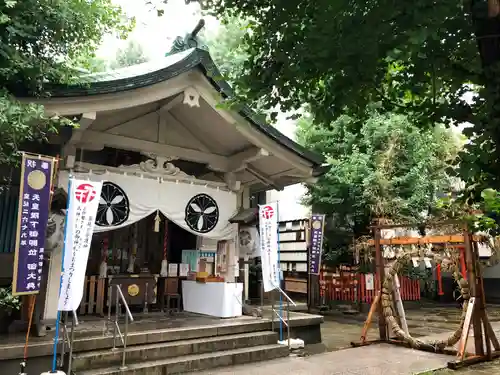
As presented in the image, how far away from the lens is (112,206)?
849 cm

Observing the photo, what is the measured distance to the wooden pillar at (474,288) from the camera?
8.09 meters

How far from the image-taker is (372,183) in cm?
1541

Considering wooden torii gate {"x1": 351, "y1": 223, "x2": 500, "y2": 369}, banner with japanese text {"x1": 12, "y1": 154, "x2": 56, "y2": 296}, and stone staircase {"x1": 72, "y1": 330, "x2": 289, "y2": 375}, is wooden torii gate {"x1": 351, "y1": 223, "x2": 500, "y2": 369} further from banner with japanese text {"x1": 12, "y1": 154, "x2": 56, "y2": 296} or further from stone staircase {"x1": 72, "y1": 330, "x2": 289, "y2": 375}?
banner with japanese text {"x1": 12, "y1": 154, "x2": 56, "y2": 296}

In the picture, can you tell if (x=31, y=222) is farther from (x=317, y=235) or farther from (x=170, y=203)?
(x=317, y=235)

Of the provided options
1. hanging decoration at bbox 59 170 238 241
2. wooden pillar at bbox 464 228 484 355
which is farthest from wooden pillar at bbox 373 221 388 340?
hanging decoration at bbox 59 170 238 241

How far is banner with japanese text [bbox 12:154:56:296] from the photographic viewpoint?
5832 millimetres

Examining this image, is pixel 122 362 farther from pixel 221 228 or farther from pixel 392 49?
pixel 392 49

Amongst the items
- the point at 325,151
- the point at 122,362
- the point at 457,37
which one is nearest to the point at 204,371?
the point at 122,362

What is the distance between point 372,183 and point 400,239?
6.14m

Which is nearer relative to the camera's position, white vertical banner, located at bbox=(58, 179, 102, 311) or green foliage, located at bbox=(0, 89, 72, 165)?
green foliage, located at bbox=(0, 89, 72, 165)

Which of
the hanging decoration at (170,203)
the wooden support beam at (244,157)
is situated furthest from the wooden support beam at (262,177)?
the hanging decoration at (170,203)

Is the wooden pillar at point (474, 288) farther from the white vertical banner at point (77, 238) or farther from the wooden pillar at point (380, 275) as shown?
the white vertical banner at point (77, 238)

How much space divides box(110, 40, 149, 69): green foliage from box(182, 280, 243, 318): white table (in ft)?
76.5

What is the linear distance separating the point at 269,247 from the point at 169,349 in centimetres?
297
